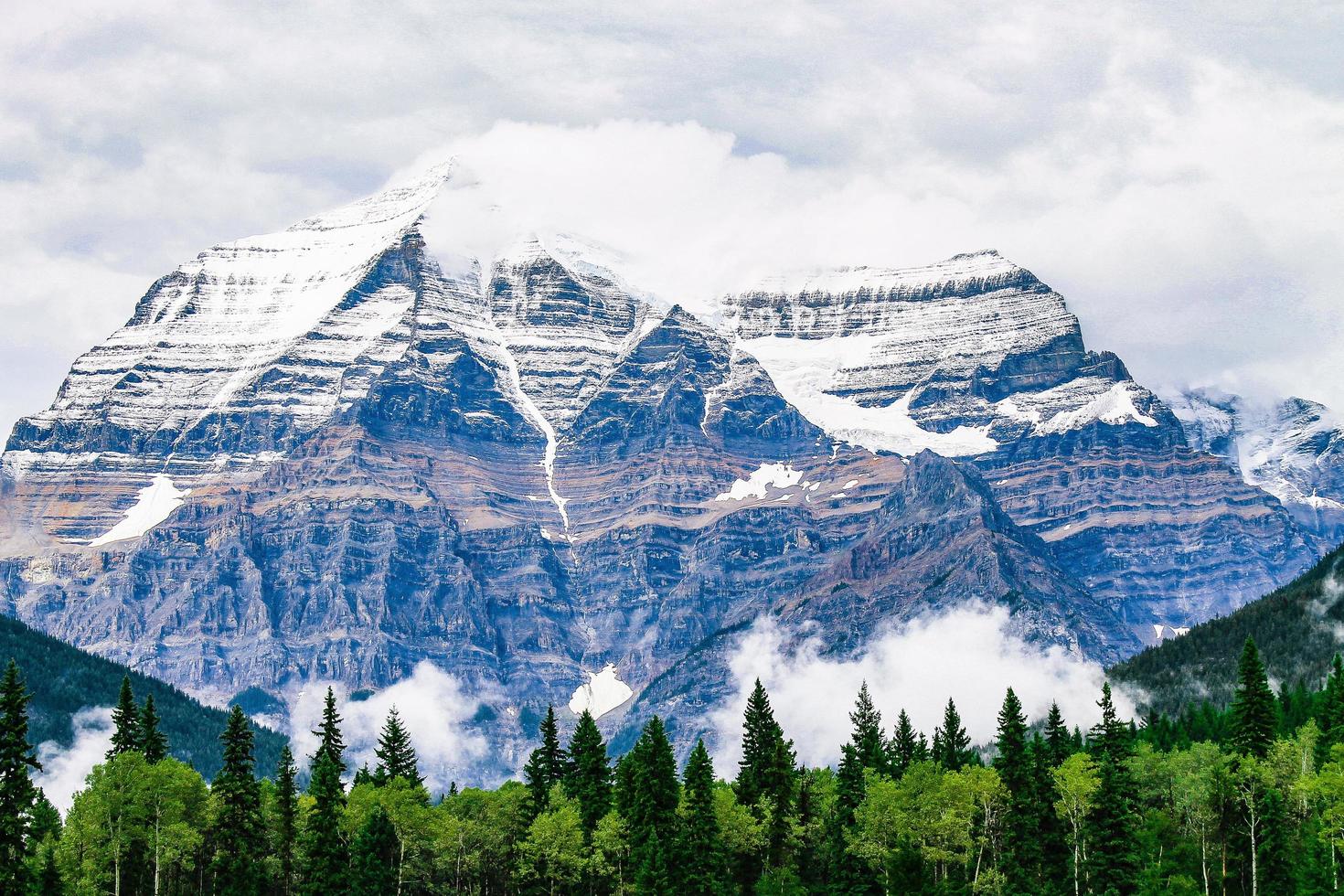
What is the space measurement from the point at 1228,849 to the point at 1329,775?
56.9 feet

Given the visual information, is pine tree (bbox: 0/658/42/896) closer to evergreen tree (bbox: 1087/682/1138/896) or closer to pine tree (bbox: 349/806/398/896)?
pine tree (bbox: 349/806/398/896)

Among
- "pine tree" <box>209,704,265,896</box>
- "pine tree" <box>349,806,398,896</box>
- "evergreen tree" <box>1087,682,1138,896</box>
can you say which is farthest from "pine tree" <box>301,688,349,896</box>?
"evergreen tree" <box>1087,682,1138,896</box>

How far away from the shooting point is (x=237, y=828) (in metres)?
194

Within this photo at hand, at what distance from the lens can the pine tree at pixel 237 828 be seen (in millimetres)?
191875

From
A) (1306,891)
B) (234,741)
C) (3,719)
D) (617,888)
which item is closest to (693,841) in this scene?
(617,888)

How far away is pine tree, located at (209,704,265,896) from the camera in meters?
192

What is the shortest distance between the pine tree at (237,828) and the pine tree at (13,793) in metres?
34.2

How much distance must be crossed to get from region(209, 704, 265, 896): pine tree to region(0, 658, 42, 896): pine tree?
34.2 metres

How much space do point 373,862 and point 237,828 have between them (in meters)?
Result: 11.5

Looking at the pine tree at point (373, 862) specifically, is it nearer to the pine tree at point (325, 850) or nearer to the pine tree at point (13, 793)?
the pine tree at point (325, 850)

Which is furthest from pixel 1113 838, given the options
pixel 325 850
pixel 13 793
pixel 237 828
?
pixel 13 793

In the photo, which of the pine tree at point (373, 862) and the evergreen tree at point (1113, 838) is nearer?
the evergreen tree at point (1113, 838)

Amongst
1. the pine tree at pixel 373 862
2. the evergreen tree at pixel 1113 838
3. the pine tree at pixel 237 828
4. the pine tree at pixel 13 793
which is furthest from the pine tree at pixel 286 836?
the evergreen tree at pixel 1113 838

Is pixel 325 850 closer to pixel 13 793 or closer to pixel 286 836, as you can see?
pixel 286 836
